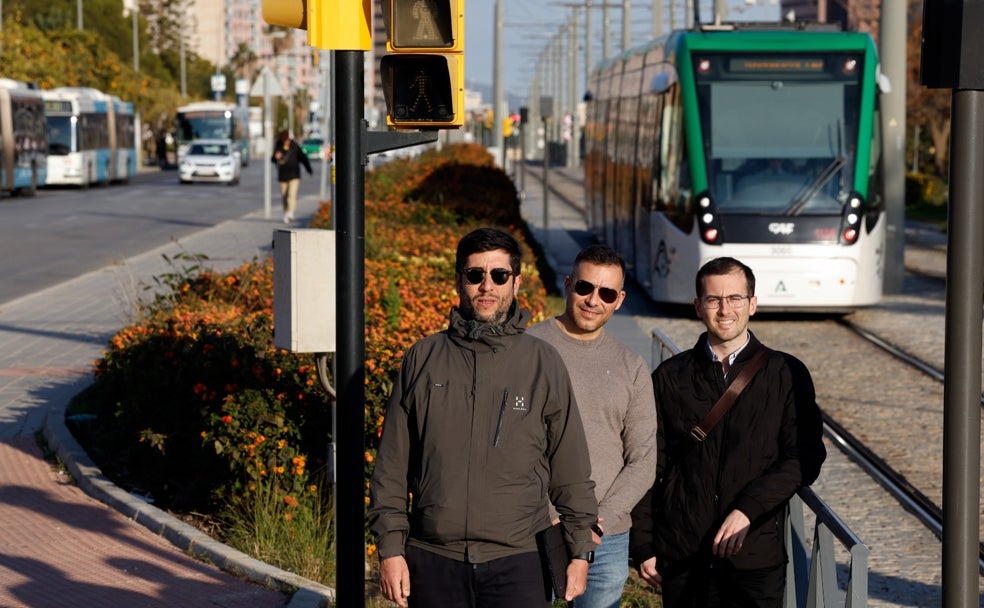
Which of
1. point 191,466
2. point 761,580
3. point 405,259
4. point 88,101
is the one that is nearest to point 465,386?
point 761,580

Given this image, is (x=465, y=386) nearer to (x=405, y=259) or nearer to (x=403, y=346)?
(x=403, y=346)

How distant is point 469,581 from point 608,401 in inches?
29.1

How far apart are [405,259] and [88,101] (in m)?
41.7

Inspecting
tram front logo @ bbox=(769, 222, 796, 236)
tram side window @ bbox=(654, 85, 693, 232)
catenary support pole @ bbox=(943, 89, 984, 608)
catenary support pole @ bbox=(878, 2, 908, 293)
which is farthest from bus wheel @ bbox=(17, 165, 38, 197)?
catenary support pole @ bbox=(943, 89, 984, 608)

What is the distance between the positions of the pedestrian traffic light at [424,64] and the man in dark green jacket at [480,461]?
1.69 meters

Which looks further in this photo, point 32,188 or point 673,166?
point 32,188

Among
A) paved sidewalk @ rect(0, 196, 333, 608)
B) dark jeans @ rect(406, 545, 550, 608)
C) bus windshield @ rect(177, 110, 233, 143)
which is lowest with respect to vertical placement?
paved sidewalk @ rect(0, 196, 333, 608)

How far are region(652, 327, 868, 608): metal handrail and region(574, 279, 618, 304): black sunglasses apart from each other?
837mm

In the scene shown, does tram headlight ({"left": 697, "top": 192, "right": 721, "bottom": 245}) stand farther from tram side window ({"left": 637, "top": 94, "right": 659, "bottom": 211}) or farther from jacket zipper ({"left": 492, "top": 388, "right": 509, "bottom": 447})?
jacket zipper ({"left": 492, "top": 388, "right": 509, "bottom": 447})

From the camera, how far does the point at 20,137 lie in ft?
151

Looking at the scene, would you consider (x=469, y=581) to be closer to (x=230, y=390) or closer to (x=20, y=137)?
(x=230, y=390)

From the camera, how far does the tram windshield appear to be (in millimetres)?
17594

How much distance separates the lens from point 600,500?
16.1 ft

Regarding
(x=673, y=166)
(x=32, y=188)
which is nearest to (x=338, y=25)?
(x=673, y=166)
